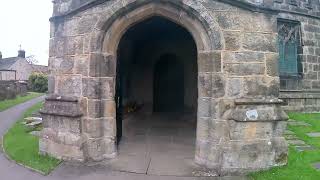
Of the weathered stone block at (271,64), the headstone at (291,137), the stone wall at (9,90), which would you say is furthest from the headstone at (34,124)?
the stone wall at (9,90)

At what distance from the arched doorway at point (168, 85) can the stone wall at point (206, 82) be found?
6.29 metres

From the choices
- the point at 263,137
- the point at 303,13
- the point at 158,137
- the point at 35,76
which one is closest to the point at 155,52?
the point at 158,137

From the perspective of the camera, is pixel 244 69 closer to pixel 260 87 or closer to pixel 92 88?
pixel 260 87

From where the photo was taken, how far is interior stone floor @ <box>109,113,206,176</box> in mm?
6227

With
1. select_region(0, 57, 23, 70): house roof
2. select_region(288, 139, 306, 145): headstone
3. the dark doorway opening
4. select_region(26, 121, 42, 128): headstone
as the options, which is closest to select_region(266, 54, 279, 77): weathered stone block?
select_region(288, 139, 306, 145): headstone

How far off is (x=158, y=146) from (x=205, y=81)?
2322mm

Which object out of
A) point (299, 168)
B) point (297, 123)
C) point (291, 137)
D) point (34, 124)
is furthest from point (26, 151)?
point (297, 123)

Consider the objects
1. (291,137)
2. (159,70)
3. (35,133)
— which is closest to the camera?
(291,137)

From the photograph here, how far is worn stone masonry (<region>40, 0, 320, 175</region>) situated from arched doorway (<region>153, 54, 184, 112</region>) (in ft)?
20.6

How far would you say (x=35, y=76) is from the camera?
108ft

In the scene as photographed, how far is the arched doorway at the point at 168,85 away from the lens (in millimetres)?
12812

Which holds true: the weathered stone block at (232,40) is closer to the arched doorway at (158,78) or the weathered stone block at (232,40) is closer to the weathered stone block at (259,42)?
the weathered stone block at (259,42)

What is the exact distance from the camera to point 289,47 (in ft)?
42.8

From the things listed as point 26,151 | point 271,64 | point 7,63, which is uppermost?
A: point 7,63
